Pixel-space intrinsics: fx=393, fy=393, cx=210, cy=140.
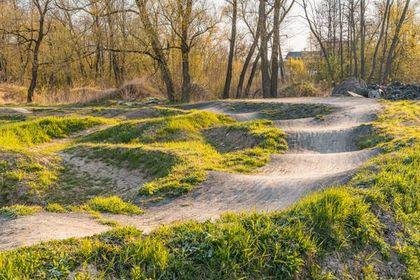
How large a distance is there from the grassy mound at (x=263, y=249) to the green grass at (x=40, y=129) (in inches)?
252

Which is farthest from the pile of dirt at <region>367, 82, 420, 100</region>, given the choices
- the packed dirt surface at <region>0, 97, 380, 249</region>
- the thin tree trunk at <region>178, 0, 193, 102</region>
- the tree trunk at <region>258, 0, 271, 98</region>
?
the thin tree trunk at <region>178, 0, 193, 102</region>

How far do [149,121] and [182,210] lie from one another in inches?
216

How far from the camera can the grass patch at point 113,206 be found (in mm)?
5031

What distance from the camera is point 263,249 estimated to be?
10.3 ft

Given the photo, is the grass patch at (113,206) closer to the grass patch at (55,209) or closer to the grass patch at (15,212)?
the grass patch at (55,209)

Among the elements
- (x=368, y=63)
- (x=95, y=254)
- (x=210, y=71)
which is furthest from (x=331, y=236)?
(x=368, y=63)

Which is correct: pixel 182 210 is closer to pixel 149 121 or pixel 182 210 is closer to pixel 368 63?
pixel 149 121

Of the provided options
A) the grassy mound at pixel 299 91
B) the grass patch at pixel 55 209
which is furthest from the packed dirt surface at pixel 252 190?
the grassy mound at pixel 299 91

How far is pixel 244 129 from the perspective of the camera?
913 centimetres

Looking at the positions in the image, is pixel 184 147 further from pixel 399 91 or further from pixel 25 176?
pixel 399 91

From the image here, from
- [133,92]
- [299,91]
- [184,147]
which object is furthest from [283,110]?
[133,92]

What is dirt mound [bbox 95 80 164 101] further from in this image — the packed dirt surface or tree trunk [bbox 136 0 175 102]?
the packed dirt surface

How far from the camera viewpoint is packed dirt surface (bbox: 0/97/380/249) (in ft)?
12.8

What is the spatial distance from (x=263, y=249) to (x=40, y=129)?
8718mm
